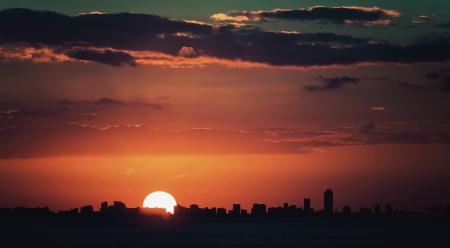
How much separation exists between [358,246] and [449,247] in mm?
20189

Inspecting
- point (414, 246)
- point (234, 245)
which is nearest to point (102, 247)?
point (234, 245)

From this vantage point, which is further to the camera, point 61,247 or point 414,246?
point 414,246

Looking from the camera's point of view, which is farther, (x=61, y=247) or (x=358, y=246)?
(x=358, y=246)

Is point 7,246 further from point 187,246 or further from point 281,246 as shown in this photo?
point 281,246

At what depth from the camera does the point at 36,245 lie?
160 m

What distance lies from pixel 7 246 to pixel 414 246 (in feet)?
300

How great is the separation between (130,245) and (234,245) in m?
23.6

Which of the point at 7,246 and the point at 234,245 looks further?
the point at 234,245

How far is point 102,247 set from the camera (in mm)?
156750

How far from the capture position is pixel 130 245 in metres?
162

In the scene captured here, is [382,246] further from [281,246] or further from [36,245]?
[36,245]

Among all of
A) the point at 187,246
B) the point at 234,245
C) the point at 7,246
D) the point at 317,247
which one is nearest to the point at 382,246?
the point at 317,247

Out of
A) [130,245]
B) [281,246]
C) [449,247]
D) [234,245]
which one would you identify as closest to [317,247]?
[281,246]

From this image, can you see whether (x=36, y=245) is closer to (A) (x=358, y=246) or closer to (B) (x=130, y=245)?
(B) (x=130, y=245)
